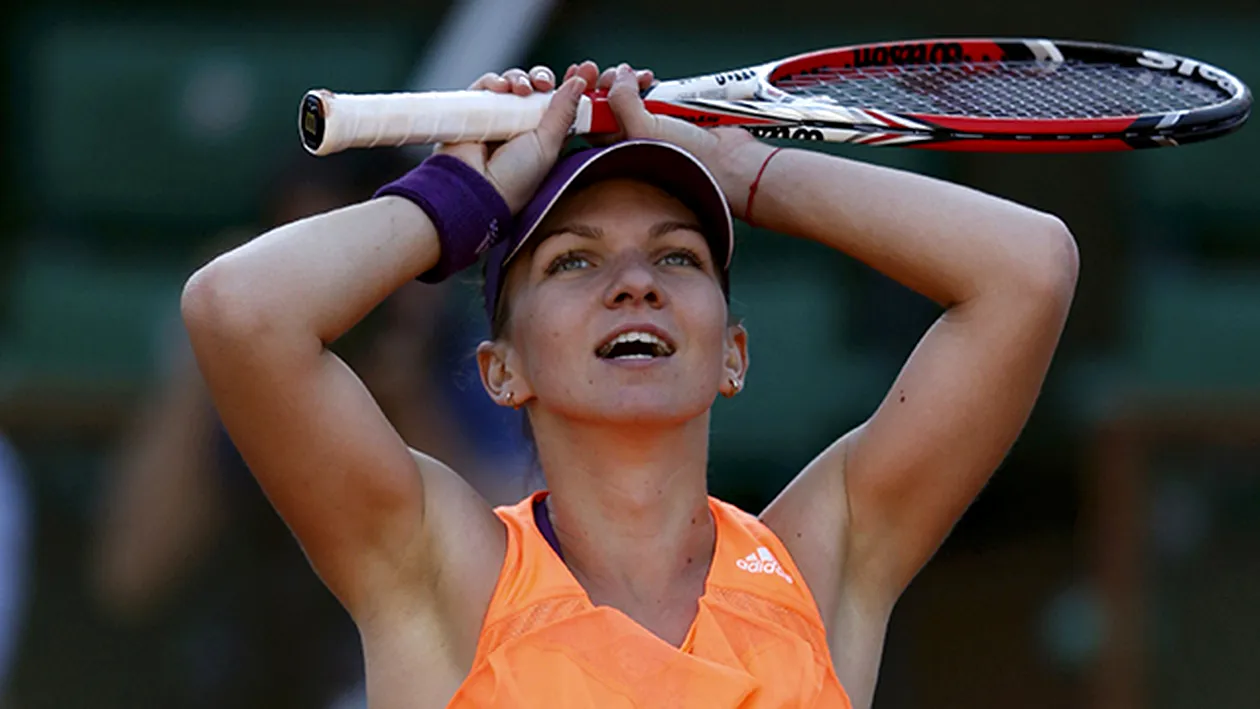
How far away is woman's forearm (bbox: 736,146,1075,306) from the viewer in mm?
2574

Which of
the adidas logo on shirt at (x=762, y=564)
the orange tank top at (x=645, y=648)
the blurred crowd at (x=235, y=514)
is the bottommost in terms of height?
the blurred crowd at (x=235, y=514)

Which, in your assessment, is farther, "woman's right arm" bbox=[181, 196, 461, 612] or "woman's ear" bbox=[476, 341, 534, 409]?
"woman's ear" bbox=[476, 341, 534, 409]

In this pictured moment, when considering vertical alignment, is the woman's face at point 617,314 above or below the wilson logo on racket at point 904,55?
below

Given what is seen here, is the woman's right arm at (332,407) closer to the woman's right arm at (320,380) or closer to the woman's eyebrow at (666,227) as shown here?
the woman's right arm at (320,380)

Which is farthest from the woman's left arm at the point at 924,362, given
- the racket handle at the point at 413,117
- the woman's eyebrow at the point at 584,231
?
the racket handle at the point at 413,117

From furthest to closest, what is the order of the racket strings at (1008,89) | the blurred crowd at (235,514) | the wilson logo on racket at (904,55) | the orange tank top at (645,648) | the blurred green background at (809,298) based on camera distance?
the blurred green background at (809,298)
the blurred crowd at (235,514)
the wilson logo on racket at (904,55)
the racket strings at (1008,89)
the orange tank top at (645,648)

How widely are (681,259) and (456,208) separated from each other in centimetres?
37

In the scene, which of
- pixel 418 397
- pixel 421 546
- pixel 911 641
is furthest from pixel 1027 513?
pixel 421 546

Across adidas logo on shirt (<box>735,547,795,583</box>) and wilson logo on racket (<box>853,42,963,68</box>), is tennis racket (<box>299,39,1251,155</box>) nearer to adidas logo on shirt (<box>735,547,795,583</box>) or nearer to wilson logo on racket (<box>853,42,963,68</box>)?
wilson logo on racket (<box>853,42,963,68</box>)

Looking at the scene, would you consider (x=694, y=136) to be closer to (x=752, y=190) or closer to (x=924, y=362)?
(x=752, y=190)

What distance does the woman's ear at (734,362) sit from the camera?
104 inches

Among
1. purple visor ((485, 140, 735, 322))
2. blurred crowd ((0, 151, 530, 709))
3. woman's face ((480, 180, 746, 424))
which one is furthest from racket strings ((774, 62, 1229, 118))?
blurred crowd ((0, 151, 530, 709))

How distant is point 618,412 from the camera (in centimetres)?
245

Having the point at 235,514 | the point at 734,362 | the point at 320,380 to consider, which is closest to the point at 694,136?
the point at 734,362
